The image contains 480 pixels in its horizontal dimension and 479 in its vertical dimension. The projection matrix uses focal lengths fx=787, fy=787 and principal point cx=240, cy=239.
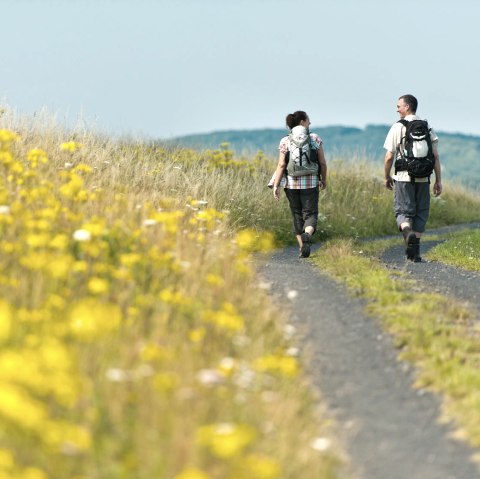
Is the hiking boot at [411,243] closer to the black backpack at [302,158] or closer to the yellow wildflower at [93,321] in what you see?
the black backpack at [302,158]

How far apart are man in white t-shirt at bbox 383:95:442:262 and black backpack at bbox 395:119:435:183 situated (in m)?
0.07

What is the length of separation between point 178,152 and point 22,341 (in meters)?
13.0

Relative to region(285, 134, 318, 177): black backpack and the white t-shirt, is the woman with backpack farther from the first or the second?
the white t-shirt

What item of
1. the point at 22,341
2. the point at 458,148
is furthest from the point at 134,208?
the point at 458,148

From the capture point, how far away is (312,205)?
11.6 meters

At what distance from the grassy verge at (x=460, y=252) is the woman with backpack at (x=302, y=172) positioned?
239cm

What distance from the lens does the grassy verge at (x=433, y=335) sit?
524 cm

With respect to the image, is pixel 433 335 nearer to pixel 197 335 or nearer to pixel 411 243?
pixel 197 335

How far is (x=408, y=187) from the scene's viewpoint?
455 inches

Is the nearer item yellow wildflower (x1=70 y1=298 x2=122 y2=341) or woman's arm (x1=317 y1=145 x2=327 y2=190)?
yellow wildflower (x1=70 y1=298 x2=122 y2=341)

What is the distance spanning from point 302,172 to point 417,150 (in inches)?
65.4

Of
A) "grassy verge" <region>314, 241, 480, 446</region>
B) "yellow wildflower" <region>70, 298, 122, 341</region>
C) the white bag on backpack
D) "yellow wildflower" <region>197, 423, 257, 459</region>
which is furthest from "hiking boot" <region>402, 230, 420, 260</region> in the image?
"yellow wildflower" <region>197, 423, 257, 459</region>

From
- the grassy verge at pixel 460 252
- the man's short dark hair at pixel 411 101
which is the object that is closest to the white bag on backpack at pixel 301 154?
the man's short dark hair at pixel 411 101

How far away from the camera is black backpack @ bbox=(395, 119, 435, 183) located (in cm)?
1111
